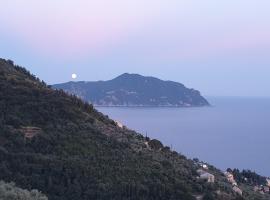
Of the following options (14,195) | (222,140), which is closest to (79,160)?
(14,195)

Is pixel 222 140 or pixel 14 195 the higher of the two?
pixel 14 195

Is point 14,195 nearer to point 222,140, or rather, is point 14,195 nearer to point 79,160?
point 79,160

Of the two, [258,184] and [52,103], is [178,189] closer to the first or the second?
[52,103]

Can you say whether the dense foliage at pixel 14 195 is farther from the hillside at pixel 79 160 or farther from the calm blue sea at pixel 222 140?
the calm blue sea at pixel 222 140

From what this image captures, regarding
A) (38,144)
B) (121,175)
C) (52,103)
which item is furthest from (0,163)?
(52,103)

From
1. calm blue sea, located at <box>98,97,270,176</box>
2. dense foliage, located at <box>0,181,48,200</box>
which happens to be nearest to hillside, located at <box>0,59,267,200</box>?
dense foliage, located at <box>0,181,48,200</box>

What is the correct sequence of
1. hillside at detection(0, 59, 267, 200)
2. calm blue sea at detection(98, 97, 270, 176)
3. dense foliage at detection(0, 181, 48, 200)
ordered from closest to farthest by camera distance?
dense foliage at detection(0, 181, 48, 200) → hillside at detection(0, 59, 267, 200) → calm blue sea at detection(98, 97, 270, 176)

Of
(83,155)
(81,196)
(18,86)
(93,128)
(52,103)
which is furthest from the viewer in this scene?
(18,86)

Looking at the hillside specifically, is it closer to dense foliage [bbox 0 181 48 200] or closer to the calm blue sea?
Result: dense foliage [bbox 0 181 48 200]
